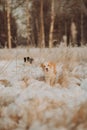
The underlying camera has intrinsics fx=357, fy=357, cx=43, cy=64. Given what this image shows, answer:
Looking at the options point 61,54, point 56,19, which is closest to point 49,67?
point 61,54

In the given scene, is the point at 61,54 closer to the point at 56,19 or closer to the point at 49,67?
the point at 49,67

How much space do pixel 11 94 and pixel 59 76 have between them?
2545 millimetres

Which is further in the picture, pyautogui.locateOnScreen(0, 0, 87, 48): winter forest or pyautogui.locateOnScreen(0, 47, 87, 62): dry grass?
pyautogui.locateOnScreen(0, 0, 87, 48): winter forest

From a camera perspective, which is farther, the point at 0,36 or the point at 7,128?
the point at 0,36

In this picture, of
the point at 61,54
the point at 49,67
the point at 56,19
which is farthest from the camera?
the point at 56,19

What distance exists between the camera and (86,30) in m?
30.2

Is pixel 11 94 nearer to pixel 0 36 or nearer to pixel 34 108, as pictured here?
pixel 34 108

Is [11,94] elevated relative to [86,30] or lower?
elevated

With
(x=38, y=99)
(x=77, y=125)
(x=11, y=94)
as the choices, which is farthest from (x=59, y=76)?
(x=77, y=125)

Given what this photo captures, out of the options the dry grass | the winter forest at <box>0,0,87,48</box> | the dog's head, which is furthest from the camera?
the winter forest at <box>0,0,87,48</box>

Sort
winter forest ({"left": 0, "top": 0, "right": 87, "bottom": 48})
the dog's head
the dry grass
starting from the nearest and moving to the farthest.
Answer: the dog's head → the dry grass → winter forest ({"left": 0, "top": 0, "right": 87, "bottom": 48})

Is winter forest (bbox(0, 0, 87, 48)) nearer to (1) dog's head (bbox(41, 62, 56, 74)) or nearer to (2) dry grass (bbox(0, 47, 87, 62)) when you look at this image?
(2) dry grass (bbox(0, 47, 87, 62))

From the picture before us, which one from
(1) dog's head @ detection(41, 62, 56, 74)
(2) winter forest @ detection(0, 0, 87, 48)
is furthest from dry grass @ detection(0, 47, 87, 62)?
(2) winter forest @ detection(0, 0, 87, 48)

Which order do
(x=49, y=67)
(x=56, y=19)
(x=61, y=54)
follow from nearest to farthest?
(x=49, y=67)
(x=61, y=54)
(x=56, y=19)
